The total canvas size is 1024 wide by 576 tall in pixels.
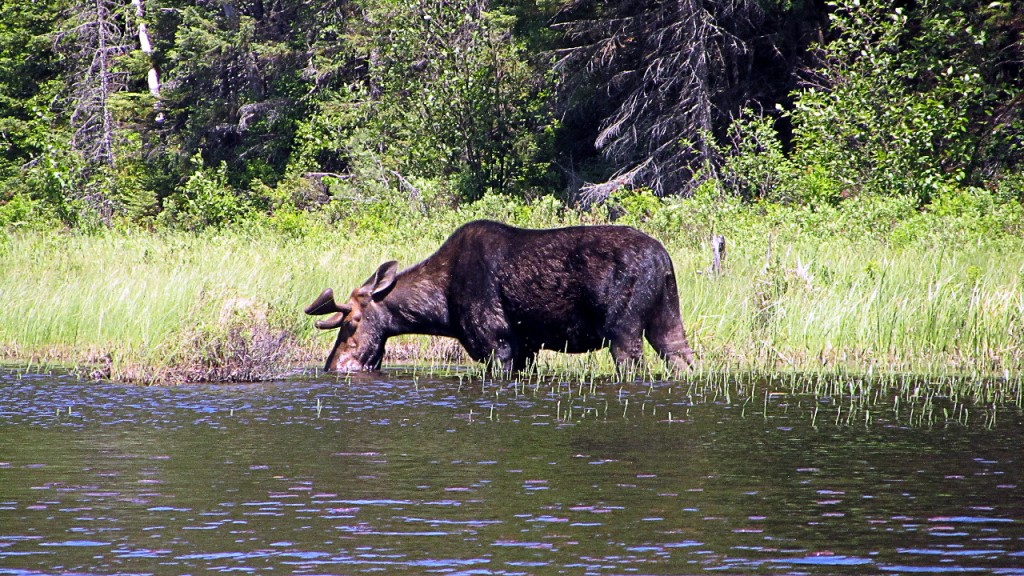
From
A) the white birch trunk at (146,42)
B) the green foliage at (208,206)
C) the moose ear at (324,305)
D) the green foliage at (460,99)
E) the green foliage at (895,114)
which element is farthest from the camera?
the white birch trunk at (146,42)

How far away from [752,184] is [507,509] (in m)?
18.3

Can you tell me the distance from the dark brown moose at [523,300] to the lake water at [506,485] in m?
1.39

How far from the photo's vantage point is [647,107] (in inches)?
1156

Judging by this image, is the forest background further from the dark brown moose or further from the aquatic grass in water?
the dark brown moose

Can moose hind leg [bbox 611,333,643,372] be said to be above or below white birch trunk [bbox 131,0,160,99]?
below

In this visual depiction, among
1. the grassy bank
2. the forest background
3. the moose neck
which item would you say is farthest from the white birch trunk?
the moose neck

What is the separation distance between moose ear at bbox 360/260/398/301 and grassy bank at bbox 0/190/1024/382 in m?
0.88

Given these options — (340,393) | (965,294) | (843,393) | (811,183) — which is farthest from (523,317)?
(811,183)

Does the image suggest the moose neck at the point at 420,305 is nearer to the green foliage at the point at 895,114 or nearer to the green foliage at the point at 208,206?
the green foliage at the point at 895,114

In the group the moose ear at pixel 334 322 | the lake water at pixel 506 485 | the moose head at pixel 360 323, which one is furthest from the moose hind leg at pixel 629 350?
the moose ear at pixel 334 322

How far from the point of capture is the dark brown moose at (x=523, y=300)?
12.1 metres

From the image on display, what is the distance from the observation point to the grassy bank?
39.2 ft

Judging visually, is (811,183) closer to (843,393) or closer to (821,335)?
Result: (821,335)

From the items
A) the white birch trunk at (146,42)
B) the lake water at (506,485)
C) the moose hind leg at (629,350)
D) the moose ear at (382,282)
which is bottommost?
the lake water at (506,485)
